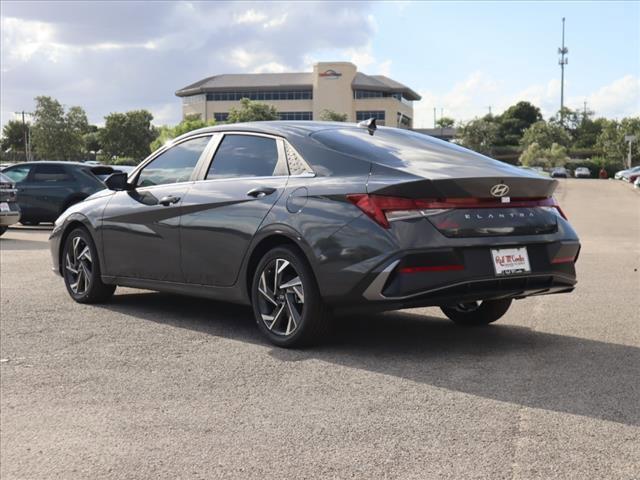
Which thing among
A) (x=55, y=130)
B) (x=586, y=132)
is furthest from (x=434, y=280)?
(x=586, y=132)

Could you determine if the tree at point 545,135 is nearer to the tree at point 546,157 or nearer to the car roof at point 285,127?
the tree at point 546,157

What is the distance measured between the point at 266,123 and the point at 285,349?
1928 mm

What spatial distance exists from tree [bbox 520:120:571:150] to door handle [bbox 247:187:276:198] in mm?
115827

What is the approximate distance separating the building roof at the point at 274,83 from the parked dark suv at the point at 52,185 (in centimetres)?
12367

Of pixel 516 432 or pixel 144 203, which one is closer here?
pixel 516 432

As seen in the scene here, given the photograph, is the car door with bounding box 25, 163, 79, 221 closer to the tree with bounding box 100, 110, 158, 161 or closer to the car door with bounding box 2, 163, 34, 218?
the car door with bounding box 2, 163, 34, 218

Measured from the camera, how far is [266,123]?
6.75 metres

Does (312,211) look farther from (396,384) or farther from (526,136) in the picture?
(526,136)

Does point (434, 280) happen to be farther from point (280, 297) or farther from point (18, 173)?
point (18, 173)

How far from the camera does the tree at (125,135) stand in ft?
404

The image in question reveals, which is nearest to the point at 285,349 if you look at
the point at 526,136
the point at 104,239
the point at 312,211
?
the point at 312,211

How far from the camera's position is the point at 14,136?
137250 mm

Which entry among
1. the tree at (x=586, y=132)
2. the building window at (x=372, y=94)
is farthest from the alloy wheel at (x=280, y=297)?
the building window at (x=372, y=94)

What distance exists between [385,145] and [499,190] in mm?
959
